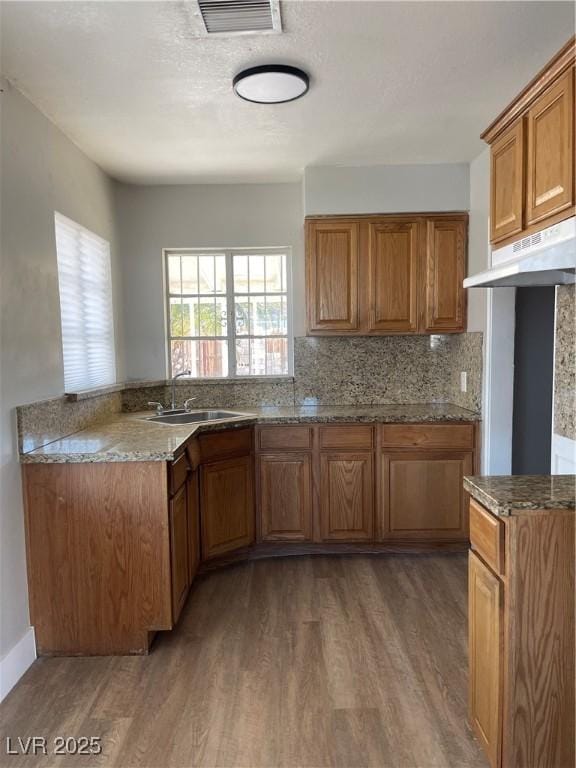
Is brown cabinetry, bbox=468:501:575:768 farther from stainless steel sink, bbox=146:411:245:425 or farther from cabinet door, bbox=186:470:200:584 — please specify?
stainless steel sink, bbox=146:411:245:425

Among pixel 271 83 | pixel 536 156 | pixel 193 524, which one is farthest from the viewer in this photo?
pixel 193 524

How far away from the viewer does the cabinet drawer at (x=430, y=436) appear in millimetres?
3109

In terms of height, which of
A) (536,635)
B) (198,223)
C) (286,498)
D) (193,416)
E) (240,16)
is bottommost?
(286,498)

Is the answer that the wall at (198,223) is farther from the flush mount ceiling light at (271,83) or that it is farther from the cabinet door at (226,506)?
the flush mount ceiling light at (271,83)

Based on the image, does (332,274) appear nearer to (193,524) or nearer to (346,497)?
(346,497)

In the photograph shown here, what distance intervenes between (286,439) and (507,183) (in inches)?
74.7

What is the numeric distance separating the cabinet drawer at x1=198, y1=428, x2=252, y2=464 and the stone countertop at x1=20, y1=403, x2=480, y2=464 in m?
0.05

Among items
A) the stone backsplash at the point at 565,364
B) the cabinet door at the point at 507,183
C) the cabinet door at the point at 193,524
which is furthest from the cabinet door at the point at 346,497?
the cabinet door at the point at 507,183

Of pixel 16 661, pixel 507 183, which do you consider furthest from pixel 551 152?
pixel 16 661

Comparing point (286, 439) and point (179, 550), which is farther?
point (286, 439)

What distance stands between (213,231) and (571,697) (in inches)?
132

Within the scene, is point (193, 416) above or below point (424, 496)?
above

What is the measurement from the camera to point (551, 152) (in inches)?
66.7

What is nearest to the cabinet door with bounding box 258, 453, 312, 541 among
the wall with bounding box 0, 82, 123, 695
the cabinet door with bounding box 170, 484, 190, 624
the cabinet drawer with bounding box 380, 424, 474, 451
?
the cabinet drawer with bounding box 380, 424, 474, 451
